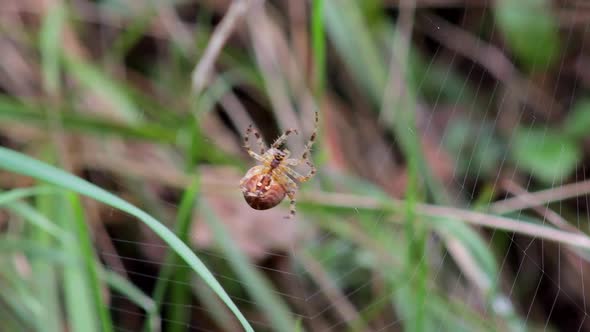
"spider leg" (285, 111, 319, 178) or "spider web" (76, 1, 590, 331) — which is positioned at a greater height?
"spider leg" (285, 111, 319, 178)

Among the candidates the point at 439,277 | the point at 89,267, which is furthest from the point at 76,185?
the point at 439,277

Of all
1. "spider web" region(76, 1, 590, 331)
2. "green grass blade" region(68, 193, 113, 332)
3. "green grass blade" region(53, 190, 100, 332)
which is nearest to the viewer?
"green grass blade" region(68, 193, 113, 332)

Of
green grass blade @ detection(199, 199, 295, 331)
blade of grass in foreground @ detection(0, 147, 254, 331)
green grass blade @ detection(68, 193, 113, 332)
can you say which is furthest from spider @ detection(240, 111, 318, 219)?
blade of grass in foreground @ detection(0, 147, 254, 331)

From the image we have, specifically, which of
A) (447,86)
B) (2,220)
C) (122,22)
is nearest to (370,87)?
(447,86)

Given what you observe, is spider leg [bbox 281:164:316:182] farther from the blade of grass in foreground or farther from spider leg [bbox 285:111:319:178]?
the blade of grass in foreground

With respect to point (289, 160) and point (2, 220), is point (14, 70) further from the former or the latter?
point (289, 160)

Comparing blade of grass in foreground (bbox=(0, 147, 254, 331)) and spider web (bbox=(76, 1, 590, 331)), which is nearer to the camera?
blade of grass in foreground (bbox=(0, 147, 254, 331))

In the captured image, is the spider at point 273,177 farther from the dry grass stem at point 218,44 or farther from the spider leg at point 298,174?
the dry grass stem at point 218,44

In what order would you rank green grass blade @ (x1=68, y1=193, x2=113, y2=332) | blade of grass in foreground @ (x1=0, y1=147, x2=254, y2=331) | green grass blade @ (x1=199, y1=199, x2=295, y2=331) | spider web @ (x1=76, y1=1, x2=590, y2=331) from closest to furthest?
blade of grass in foreground @ (x1=0, y1=147, x2=254, y2=331) < green grass blade @ (x1=68, y1=193, x2=113, y2=332) < green grass blade @ (x1=199, y1=199, x2=295, y2=331) < spider web @ (x1=76, y1=1, x2=590, y2=331)
